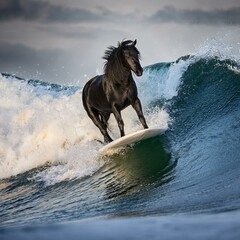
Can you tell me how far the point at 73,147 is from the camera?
995cm

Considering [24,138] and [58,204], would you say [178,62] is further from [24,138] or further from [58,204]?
[58,204]

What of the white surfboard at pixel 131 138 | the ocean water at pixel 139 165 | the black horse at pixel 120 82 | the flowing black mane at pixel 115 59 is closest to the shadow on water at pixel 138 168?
the ocean water at pixel 139 165

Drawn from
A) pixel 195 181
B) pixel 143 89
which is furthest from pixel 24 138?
pixel 195 181

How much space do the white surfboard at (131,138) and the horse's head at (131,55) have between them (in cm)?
103

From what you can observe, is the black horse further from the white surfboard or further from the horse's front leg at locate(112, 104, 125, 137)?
the white surfboard

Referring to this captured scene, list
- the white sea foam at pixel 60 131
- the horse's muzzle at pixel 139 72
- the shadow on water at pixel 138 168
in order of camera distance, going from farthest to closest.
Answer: the white sea foam at pixel 60 131 → the horse's muzzle at pixel 139 72 → the shadow on water at pixel 138 168

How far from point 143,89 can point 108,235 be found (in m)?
11.6

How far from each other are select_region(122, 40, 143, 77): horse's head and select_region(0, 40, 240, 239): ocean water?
1381mm

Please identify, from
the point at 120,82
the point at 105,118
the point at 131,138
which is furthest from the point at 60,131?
the point at 131,138

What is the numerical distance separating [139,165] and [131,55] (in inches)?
69.9

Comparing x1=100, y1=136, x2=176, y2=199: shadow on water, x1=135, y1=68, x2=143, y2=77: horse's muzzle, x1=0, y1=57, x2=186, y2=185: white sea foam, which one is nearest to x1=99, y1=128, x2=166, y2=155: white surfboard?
x1=100, y1=136, x2=176, y2=199: shadow on water

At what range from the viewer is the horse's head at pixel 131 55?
7.55 m

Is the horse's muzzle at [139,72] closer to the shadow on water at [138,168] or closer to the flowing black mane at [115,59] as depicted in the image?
the flowing black mane at [115,59]

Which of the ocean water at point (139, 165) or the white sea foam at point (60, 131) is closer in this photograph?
the ocean water at point (139, 165)
